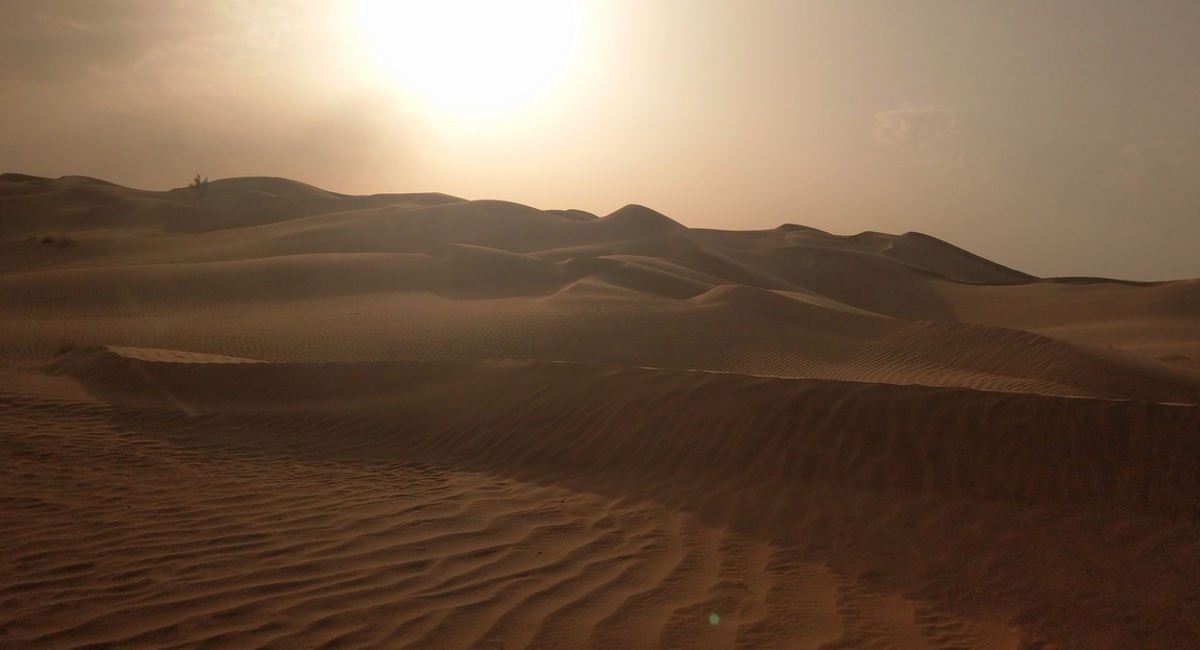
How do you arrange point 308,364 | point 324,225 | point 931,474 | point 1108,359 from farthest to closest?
1. point 324,225
2. point 1108,359
3. point 308,364
4. point 931,474

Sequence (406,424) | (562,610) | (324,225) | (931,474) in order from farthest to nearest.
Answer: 1. (324,225)
2. (406,424)
3. (931,474)
4. (562,610)

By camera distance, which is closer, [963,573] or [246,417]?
[963,573]

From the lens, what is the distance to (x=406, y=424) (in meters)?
9.13

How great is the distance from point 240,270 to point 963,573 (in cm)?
2620

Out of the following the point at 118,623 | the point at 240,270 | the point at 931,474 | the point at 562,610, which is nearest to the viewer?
the point at 118,623

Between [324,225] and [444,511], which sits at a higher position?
[324,225]

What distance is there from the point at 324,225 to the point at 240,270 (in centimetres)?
1638

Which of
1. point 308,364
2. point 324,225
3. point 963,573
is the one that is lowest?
point 963,573

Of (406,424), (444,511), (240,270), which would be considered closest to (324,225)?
(240,270)

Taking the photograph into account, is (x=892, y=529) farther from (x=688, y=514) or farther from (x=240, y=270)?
(x=240, y=270)

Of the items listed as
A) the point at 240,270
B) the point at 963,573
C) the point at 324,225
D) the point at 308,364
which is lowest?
the point at 963,573

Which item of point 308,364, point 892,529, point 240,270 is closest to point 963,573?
point 892,529

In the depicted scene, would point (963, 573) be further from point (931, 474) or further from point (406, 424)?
point (406, 424)

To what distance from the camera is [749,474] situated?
22.6 feet
